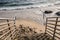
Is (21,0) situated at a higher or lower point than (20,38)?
higher

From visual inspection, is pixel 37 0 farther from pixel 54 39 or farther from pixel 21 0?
pixel 54 39

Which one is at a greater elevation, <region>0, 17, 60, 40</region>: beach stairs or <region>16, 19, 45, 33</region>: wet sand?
<region>0, 17, 60, 40</region>: beach stairs

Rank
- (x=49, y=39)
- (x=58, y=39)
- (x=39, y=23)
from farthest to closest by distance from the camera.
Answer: (x=39, y=23), (x=49, y=39), (x=58, y=39)

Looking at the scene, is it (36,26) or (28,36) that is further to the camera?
(36,26)

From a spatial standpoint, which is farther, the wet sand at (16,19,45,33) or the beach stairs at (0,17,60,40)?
the wet sand at (16,19,45,33)

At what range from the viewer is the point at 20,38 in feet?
22.4

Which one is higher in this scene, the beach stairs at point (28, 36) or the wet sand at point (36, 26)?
the beach stairs at point (28, 36)

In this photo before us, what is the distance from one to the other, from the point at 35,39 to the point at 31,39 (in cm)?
27

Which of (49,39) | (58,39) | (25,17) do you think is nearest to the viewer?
(58,39)

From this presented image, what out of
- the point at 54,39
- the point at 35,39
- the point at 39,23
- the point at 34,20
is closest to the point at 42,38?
the point at 35,39

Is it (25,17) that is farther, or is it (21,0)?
(21,0)

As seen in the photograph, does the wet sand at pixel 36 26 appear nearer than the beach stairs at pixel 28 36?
No

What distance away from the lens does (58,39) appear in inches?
209

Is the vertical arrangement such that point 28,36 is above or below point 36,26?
above
